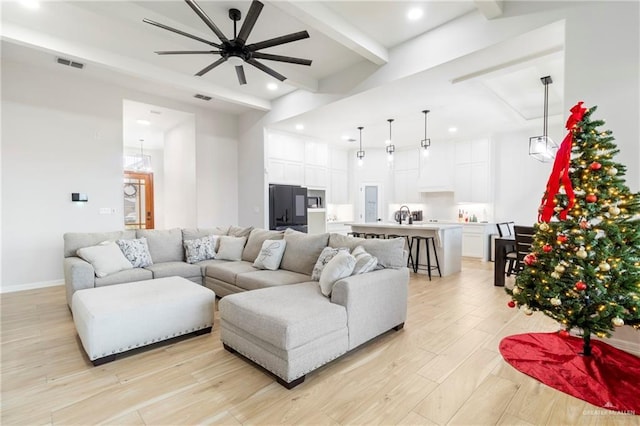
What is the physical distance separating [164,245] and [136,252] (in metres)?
0.47

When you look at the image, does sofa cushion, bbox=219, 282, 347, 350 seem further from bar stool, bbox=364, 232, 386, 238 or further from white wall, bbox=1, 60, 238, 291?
white wall, bbox=1, 60, 238, 291

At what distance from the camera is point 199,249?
4590 millimetres

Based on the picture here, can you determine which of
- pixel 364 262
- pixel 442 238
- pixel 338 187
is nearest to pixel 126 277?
pixel 364 262

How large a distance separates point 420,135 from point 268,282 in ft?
19.5

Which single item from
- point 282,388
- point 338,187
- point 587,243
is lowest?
point 282,388

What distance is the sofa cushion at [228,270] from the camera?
12.6ft

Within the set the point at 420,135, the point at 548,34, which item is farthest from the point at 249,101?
the point at 548,34

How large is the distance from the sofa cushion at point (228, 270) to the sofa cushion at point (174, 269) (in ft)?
0.59

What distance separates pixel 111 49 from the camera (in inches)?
176

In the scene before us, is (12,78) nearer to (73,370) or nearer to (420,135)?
(73,370)

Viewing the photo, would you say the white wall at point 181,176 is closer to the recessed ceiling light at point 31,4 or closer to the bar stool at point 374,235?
the recessed ceiling light at point 31,4

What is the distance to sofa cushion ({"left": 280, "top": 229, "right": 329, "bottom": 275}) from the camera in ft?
12.1

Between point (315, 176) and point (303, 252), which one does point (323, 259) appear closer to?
point (303, 252)

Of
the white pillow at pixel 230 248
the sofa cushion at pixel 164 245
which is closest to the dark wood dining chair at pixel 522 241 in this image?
the white pillow at pixel 230 248
